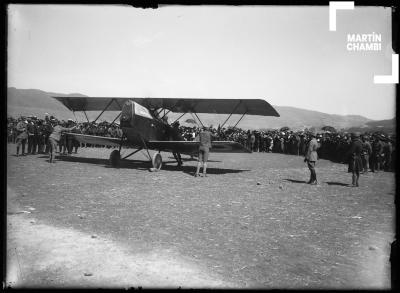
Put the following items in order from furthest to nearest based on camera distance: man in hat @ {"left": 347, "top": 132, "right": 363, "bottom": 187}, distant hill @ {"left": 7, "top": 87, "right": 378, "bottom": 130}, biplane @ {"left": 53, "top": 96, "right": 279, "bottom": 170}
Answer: distant hill @ {"left": 7, "top": 87, "right": 378, "bottom": 130}
biplane @ {"left": 53, "top": 96, "right": 279, "bottom": 170}
man in hat @ {"left": 347, "top": 132, "right": 363, "bottom": 187}

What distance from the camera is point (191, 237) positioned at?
19.0 ft

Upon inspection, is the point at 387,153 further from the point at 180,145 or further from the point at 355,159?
the point at 180,145

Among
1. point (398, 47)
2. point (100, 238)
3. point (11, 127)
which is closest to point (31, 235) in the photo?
point (100, 238)

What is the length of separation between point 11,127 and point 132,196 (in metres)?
27.2

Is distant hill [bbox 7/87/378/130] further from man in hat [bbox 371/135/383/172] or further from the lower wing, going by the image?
the lower wing

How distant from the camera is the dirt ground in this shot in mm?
4359

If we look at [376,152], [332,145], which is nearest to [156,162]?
[376,152]

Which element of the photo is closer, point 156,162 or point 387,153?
point 156,162

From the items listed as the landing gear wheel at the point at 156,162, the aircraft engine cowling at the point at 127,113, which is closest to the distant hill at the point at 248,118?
the landing gear wheel at the point at 156,162

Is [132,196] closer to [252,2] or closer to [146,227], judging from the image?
[146,227]

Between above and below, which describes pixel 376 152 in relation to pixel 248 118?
below

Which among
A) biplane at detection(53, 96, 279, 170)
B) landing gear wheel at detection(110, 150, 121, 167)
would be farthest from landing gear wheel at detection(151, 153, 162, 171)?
landing gear wheel at detection(110, 150, 121, 167)

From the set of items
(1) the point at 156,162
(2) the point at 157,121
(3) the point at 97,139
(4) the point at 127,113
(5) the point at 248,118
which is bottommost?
(1) the point at 156,162

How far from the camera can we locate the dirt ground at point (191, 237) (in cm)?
436
